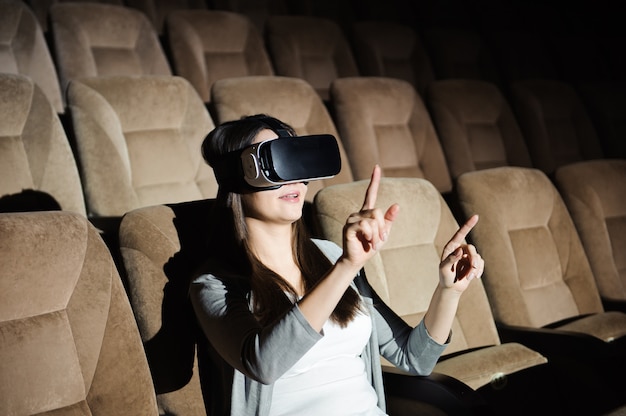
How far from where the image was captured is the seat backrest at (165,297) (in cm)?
75

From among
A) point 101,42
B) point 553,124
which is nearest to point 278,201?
point 101,42

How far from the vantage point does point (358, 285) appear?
32.9 inches

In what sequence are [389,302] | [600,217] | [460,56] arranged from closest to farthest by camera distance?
1. [389,302]
2. [600,217]
3. [460,56]

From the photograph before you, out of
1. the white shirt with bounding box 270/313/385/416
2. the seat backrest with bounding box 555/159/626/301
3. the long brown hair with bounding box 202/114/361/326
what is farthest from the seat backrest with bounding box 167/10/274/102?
the white shirt with bounding box 270/313/385/416

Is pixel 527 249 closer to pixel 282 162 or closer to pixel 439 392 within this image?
pixel 439 392

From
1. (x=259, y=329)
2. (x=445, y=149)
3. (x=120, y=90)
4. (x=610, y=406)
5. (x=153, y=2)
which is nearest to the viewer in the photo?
(x=259, y=329)

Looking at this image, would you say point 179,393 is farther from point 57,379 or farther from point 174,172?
point 174,172

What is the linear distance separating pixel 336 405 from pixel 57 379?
285mm

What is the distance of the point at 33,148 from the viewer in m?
1.05

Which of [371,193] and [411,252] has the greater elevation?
[371,193]

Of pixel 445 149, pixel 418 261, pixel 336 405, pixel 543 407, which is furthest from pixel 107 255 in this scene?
pixel 445 149

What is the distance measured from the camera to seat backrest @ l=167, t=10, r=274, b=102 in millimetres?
1667

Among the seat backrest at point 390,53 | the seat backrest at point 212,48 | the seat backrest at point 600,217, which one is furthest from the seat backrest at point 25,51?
the seat backrest at point 600,217

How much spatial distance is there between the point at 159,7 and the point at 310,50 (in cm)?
52
